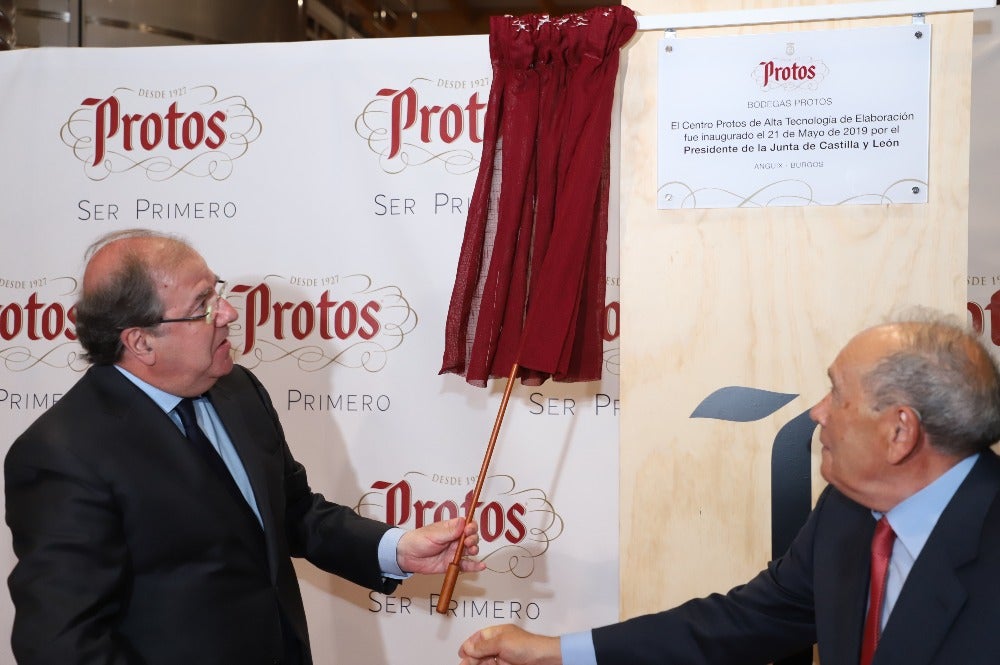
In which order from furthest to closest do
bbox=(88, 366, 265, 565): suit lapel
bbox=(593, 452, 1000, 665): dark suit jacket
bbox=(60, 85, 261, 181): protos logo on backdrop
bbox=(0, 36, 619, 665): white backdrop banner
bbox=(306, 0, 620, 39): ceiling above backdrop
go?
bbox=(306, 0, 620, 39): ceiling above backdrop, bbox=(60, 85, 261, 181): protos logo on backdrop, bbox=(0, 36, 619, 665): white backdrop banner, bbox=(88, 366, 265, 565): suit lapel, bbox=(593, 452, 1000, 665): dark suit jacket

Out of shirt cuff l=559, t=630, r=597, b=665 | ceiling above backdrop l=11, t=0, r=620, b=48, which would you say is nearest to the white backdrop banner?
ceiling above backdrop l=11, t=0, r=620, b=48

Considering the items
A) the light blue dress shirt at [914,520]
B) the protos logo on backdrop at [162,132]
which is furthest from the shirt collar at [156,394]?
the light blue dress shirt at [914,520]

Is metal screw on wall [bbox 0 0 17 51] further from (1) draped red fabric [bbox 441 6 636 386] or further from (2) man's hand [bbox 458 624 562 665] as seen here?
(2) man's hand [bbox 458 624 562 665]

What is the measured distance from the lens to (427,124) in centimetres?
304

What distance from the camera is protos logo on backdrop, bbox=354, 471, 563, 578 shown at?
2.99m

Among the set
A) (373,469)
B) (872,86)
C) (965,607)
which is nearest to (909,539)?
(965,607)

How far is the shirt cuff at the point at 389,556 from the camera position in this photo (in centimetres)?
225

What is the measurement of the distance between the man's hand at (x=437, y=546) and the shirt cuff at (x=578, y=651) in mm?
252

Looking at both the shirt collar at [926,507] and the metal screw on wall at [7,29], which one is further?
the metal screw on wall at [7,29]

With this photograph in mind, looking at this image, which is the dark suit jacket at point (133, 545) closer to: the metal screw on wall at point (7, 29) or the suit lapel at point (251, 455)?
the suit lapel at point (251, 455)

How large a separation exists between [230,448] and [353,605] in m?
1.22

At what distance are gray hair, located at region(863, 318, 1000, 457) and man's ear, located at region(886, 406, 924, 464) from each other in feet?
0.04

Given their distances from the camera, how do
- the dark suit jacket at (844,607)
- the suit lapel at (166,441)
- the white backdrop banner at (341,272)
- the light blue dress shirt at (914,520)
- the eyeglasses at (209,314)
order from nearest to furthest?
the dark suit jacket at (844,607) < the light blue dress shirt at (914,520) < the suit lapel at (166,441) < the eyeglasses at (209,314) < the white backdrop banner at (341,272)

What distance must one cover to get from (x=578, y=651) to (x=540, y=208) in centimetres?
110
